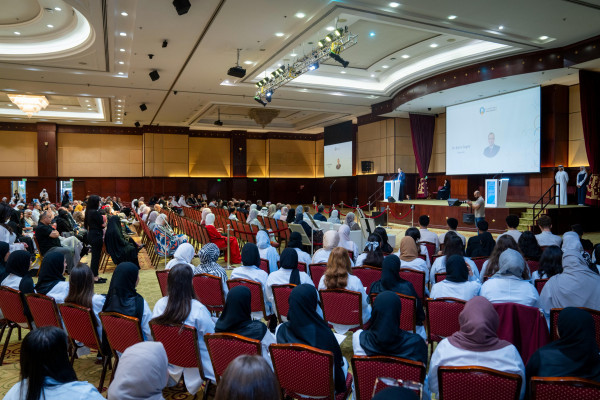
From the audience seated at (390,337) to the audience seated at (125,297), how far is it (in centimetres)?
180

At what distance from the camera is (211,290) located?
4.28m

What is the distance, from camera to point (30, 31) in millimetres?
10281

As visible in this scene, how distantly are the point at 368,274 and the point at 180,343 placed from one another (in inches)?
93.8

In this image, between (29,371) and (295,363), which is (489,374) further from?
(29,371)

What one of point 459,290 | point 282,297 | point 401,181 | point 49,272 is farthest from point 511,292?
point 401,181

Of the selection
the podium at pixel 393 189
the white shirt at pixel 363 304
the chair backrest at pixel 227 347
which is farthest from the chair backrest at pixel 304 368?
the podium at pixel 393 189

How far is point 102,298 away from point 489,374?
115 inches

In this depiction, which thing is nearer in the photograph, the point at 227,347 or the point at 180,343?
the point at 227,347

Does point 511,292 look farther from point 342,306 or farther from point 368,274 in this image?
point 368,274

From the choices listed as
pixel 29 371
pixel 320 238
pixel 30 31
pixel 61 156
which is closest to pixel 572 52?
pixel 320 238

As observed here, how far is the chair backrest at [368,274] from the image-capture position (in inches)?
179

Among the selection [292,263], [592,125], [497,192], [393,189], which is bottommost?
[292,263]

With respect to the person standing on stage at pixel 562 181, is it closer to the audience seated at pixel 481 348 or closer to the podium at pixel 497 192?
the podium at pixel 497 192

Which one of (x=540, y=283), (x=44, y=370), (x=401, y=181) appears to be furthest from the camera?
(x=401, y=181)
